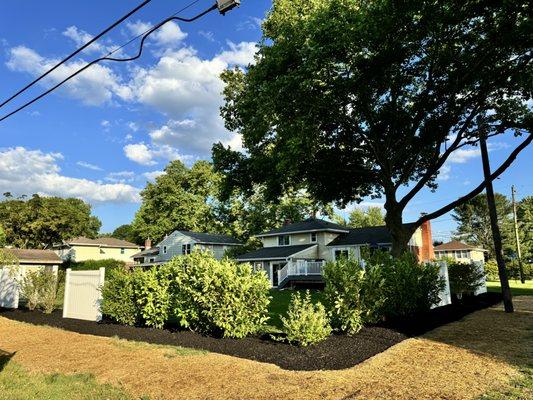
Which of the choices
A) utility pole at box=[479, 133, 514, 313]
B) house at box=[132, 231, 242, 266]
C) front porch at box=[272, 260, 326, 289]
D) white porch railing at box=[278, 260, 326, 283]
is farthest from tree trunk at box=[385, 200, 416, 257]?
house at box=[132, 231, 242, 266]

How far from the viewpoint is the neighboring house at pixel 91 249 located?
56.7 metres

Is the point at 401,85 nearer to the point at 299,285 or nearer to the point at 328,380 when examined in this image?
the point at 328,380

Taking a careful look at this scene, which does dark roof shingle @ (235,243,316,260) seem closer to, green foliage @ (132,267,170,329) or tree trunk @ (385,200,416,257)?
tree trunk @ (385,200,416,257)

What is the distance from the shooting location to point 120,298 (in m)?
12.2

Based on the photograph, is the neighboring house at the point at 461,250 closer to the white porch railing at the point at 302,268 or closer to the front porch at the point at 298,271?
the white porch railing at the point at 302,268

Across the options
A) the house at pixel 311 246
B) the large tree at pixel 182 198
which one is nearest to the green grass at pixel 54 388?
the house at pixel 311 246

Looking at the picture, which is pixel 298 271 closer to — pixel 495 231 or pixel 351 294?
pixel 495 231

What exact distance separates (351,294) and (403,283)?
2.59m

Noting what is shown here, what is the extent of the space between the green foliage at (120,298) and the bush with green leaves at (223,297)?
2497mm

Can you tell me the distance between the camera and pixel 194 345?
901 centimetres

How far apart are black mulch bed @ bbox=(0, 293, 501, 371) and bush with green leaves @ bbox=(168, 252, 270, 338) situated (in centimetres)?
40

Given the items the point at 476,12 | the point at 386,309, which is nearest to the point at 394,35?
the point at 476,12

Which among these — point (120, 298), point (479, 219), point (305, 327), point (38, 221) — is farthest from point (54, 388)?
point (479, 219)

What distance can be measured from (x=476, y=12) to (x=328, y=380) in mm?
14735
